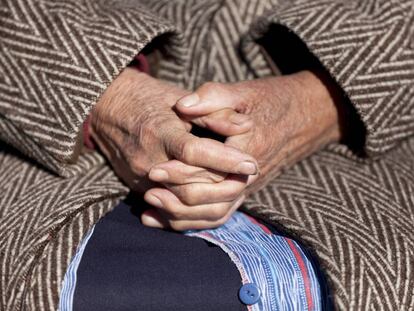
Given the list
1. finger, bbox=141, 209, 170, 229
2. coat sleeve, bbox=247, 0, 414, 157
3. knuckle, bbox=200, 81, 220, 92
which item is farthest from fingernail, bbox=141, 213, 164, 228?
coat sleeve, bbox=247, 0, 414, 157

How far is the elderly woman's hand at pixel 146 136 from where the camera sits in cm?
85

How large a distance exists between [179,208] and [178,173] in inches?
2.2

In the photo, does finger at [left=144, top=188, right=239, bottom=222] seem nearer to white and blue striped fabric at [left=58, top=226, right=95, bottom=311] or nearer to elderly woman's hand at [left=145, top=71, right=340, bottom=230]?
elderly woman's hand at [left=145, top=71, right=340, bottom=230]

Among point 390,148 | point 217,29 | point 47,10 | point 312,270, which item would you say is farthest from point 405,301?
point 47,10

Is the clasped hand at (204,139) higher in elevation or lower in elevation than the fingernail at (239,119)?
lower

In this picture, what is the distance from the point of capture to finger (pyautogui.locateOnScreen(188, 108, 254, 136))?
91cm

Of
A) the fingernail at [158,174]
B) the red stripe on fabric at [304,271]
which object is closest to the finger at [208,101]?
the fingernail at [158,174]

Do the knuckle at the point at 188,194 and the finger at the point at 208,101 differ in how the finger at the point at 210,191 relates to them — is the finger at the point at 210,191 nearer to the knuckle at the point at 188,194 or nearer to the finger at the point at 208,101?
the knuckle at the point at 188,194

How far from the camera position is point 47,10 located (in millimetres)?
986

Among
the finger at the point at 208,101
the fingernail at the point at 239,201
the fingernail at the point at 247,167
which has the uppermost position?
the finger at the point at 208,101

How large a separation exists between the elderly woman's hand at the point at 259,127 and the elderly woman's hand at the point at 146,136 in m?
0.03

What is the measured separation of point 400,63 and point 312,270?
1.26 ft

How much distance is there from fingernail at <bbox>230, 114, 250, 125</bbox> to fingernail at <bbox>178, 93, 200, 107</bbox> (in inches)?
2.2

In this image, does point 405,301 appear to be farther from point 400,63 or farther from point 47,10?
point 47,10
